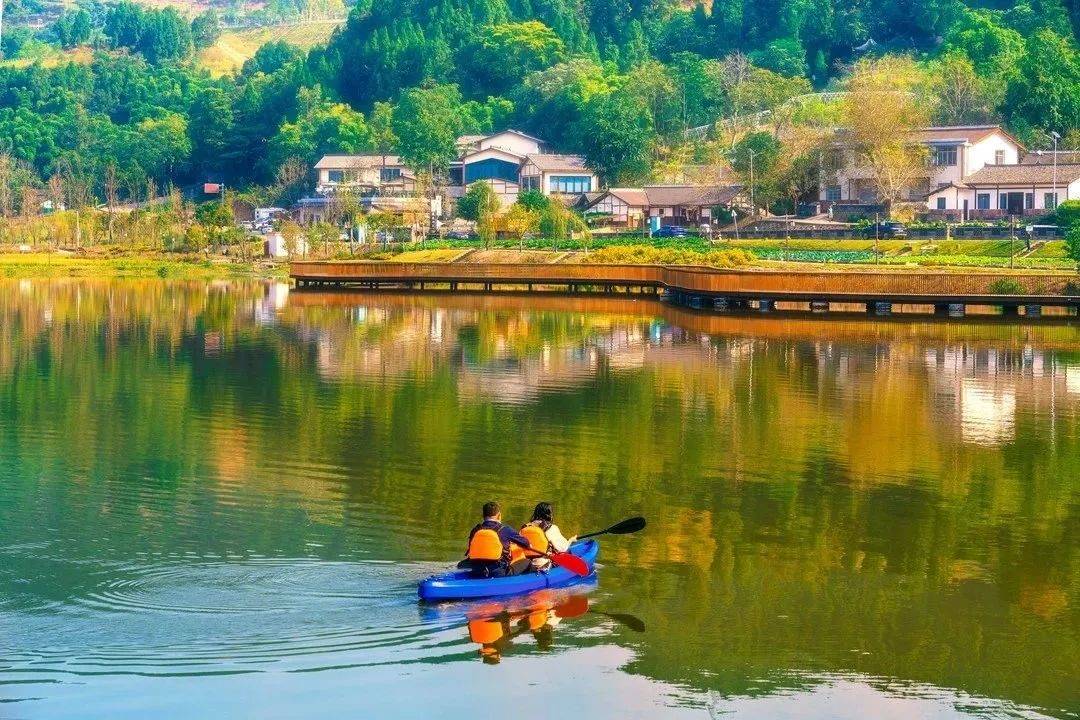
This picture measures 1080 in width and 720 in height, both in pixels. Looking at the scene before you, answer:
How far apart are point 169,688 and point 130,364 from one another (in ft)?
91.6

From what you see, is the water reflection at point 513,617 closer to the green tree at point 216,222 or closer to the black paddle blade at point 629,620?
the black paddle blade at point 629,620

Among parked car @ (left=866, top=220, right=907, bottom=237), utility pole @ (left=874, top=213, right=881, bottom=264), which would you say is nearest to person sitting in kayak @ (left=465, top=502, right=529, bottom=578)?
utility pole @ (left=874, top=213, right=881, bottom=264)

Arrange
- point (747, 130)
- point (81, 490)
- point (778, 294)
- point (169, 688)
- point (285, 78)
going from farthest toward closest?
point (285, 78) → point (747, 130) → point (778, 294) → point (81, 490) → point (169, 688)

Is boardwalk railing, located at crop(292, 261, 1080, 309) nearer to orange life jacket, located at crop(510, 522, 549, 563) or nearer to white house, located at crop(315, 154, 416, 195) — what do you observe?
orange life jacket, located at crop(510, 522, 549, 563)

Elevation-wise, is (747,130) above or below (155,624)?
above

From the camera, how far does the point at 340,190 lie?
115312 millimetres

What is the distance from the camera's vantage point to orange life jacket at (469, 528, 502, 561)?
18.0m

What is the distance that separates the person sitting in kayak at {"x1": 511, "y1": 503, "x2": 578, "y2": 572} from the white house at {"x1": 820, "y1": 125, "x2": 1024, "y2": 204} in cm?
8048

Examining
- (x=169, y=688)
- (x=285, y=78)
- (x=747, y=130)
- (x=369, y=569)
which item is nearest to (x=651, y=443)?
(x=369, y=569)

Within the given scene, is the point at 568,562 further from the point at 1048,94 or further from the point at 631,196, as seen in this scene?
the point at 1048,94

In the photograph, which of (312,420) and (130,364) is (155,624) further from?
(130,364)

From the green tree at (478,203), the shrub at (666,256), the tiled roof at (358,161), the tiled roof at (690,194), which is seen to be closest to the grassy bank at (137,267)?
the green tree at (478,203)

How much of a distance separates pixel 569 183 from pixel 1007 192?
128 feet

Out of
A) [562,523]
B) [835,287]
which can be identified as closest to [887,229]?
[835,287]
